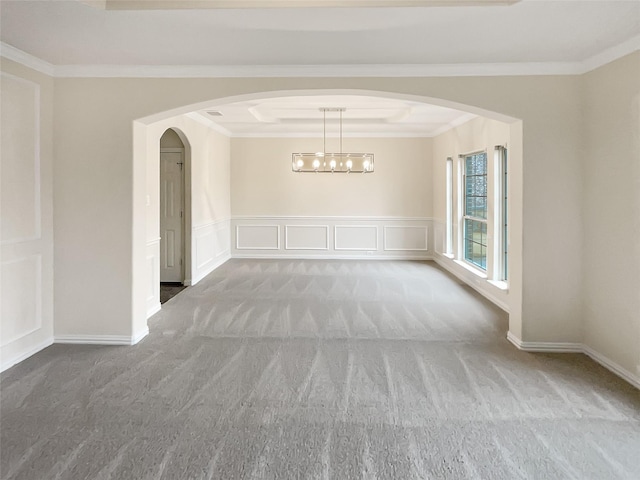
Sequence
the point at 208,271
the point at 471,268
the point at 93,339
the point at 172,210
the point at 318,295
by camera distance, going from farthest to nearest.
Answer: the point at 208,271
the point at 172,210
the point at 471,268
the point at 318,295
the point at 93,339

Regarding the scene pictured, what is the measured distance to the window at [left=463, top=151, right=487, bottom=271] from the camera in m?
6.29

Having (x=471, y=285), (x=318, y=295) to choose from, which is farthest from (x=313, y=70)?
(x=471, y=285)

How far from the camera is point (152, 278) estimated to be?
501 cm

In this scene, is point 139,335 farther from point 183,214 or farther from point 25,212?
point 183,214

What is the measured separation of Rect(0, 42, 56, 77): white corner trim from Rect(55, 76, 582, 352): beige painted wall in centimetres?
13

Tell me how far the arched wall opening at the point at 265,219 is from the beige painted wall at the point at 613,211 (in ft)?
1.85

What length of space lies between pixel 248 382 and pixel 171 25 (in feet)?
8.74

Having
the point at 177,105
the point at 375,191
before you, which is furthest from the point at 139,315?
the point at 375,191

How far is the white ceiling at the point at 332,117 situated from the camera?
20.1ft

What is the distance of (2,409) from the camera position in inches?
108

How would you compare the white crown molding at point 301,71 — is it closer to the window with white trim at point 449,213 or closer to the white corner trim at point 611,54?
the white corner trim at point 611,54

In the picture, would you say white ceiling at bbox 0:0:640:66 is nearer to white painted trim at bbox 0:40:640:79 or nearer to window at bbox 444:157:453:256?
white painted trim at bbox 0:40:640:79

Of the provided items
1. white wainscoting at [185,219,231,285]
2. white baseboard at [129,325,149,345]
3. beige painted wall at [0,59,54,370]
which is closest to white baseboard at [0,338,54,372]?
beige painted wall at [0,59,54,370]

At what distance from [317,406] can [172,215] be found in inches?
191
